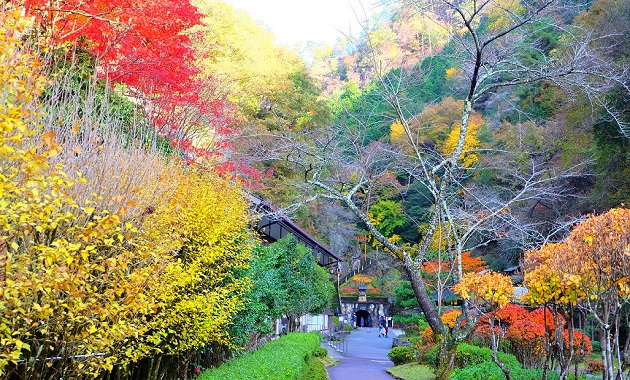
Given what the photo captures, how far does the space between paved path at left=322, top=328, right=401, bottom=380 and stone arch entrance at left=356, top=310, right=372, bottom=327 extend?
38.1 feet

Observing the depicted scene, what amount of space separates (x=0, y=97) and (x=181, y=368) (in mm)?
7786

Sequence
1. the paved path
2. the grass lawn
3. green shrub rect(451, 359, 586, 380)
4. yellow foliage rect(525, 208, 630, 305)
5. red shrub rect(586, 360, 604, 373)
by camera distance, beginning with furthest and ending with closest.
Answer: the paved path → the grass lawn → red shrub rect(586, 360, 604, 373) → green shrub rect(451, 359, 586, 380) → yellow foliage rect(525, 208, 630, 305)

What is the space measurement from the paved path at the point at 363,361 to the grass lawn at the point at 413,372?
34 cm

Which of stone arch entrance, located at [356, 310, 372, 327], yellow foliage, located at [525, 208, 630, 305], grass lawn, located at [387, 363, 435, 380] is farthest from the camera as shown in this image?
stone arch entrance, located at [356, 310, 372, 327]

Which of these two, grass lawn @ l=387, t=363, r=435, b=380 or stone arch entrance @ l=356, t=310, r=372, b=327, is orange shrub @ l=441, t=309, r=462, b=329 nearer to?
grass lawn @ l=387, t=363, r=435, b=380

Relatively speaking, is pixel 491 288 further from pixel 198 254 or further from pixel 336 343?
pixel 336 343

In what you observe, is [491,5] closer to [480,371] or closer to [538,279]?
[538,279]

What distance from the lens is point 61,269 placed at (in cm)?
373

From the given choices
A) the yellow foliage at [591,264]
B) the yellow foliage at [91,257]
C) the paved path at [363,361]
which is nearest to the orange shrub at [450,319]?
the paved path at [363,361]

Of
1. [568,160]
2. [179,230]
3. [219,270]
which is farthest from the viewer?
[568,160]

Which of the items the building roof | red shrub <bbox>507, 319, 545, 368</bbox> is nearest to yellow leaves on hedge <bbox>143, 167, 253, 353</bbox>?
red shrub <bbox>507, 319, 545, 368</bbox>

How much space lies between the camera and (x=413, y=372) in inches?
714

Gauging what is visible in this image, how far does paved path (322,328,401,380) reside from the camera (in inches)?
727

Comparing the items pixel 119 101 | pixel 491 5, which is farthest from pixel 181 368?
pixel 491 5
